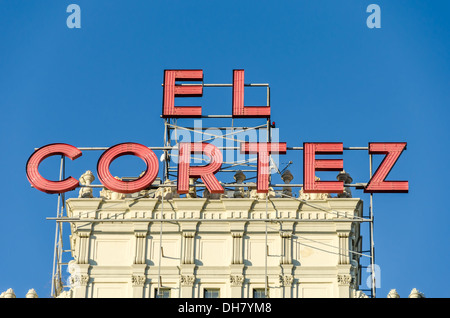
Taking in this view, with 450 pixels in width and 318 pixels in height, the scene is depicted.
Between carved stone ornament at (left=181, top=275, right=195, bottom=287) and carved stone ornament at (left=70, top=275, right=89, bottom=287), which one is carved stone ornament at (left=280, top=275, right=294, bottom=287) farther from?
carved stone ornament at (left=70, top=275, right=89, bottom=287)

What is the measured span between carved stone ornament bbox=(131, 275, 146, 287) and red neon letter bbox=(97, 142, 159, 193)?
16.8 feet

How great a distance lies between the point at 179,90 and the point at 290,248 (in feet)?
45.3

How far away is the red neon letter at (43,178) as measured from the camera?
90.2 meters

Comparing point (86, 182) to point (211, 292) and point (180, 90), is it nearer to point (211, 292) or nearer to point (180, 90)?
point (180, 90)

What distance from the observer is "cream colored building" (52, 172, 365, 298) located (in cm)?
8744

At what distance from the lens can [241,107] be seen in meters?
94.9

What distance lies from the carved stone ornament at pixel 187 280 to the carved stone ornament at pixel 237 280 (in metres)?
2.23

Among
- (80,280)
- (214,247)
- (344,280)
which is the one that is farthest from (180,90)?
(344,280)

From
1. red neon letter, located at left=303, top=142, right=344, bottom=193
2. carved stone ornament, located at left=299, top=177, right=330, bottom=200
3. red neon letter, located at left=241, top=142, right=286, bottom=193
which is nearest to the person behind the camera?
red neon letter, located at left=303, top=142, right=344, bottom=193

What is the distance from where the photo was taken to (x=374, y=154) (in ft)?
305

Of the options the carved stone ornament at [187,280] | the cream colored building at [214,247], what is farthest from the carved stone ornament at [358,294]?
the carved stone ornament at [187,280]

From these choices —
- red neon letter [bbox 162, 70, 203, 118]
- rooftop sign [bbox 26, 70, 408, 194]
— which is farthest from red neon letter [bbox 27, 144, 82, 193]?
red neon letter [bbox 162, 70, 203, 118]
